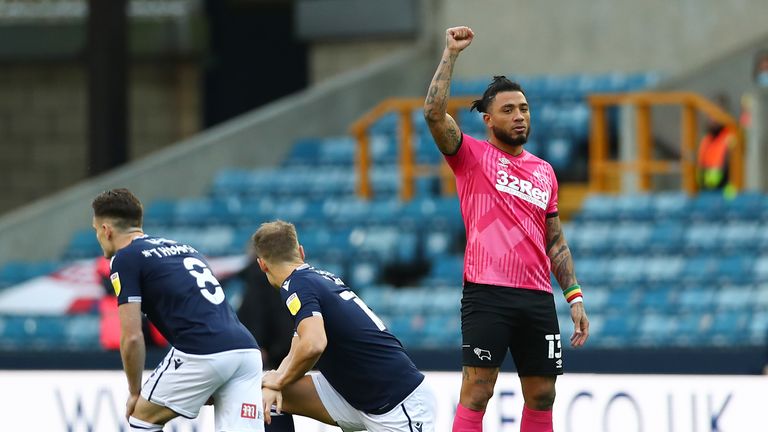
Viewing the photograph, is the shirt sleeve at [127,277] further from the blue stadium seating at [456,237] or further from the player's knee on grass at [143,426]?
the blue stadium seating at [456,237]

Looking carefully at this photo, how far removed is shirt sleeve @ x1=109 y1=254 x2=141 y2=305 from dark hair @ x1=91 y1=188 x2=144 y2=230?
0.54 feet

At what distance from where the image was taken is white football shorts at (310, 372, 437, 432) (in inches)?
283

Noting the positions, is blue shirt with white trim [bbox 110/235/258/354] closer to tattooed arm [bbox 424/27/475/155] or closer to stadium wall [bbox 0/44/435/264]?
tattooed arm [bbox 424/27/475/155]

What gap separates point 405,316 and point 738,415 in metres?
5.91

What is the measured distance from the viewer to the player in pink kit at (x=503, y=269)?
276 inches

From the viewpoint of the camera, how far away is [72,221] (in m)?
18.1

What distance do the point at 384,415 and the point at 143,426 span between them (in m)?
1.06

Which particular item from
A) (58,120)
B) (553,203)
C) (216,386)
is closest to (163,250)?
(216,386)

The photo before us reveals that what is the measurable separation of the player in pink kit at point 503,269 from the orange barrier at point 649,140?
26.9 ft

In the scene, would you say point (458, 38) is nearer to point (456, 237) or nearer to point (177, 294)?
point (177, 294)

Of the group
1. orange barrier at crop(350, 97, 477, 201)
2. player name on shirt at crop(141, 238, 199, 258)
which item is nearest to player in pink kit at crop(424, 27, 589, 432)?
player name on shirt at crop(141, 238, 199, 258)

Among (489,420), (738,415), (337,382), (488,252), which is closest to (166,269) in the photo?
(337,382)

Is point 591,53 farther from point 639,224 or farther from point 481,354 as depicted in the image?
point 481,354

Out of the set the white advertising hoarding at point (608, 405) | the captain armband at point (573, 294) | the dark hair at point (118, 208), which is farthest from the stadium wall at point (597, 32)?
the dark hair at point (118, 208)
